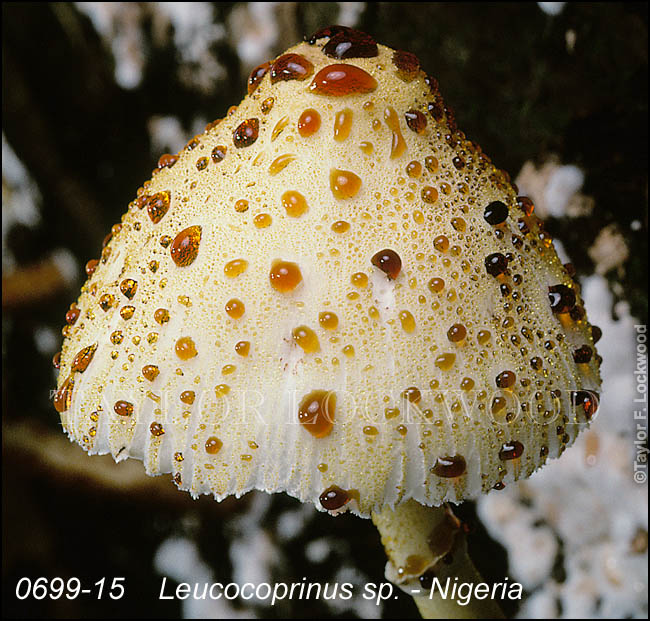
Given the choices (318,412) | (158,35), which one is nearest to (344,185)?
(318,412)

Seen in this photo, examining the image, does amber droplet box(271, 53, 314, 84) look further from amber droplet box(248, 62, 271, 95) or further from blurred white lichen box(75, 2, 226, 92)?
blurred white lichen box(75, 2, 226, 92)

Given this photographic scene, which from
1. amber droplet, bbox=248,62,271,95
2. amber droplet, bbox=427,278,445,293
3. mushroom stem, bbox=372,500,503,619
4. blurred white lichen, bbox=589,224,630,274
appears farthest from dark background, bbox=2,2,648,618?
amber droplet, bbox=427,278,445,293

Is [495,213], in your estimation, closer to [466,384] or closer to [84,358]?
[466,384]

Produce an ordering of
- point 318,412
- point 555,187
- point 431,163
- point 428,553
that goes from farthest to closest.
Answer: point 555,187
point 428,553
point 431,163
point 318,412

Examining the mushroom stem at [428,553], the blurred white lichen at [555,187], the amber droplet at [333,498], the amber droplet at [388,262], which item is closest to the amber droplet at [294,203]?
the amber droplet at [388,262]

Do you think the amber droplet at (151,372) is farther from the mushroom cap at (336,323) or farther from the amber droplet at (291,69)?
the amber droplet at (291,69)
